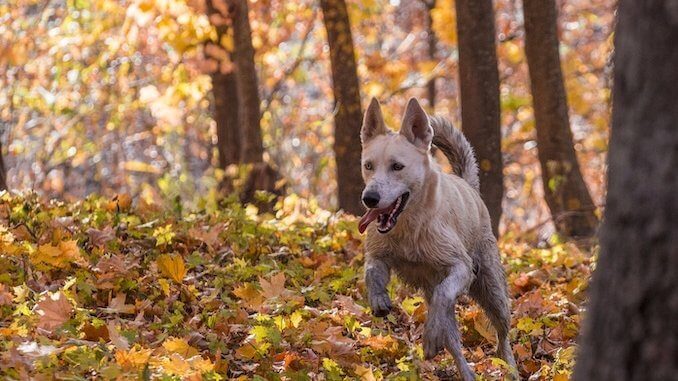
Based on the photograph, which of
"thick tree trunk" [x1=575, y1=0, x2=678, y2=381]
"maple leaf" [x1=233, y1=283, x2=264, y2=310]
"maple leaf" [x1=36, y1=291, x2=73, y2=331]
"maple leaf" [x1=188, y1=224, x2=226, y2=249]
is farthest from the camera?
"maple leaf" [x1=188, y1=224, x2=226, y2=249]

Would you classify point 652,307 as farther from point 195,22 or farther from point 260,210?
point 195,22

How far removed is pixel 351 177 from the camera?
503 inches

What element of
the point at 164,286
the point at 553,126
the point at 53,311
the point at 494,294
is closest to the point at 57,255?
the point at 164,286

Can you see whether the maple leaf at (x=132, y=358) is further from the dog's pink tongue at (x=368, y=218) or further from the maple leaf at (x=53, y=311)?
the dog's pink tongue at (x=368, y=218)

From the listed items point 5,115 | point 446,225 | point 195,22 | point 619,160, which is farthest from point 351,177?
point 5,115

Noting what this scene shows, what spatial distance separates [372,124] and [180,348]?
2241 mm

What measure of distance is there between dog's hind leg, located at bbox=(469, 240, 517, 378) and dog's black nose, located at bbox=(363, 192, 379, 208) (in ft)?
4.03

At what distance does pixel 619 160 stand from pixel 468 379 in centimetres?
323

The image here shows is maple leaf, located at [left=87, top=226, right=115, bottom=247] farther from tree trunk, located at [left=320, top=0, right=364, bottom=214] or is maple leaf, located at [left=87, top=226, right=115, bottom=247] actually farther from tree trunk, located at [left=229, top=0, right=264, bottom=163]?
tree trunk, located at [left=229, top=0, right=264, bottom=163]

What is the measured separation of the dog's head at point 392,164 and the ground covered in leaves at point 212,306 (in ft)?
2.59

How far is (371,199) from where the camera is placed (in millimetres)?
5938

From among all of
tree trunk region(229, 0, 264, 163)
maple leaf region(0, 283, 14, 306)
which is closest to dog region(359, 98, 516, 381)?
maple leaf region(0, 283, 14, 306)

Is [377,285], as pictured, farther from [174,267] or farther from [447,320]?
[174,267]

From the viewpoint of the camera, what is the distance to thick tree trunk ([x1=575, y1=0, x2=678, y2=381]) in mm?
2812
